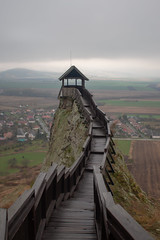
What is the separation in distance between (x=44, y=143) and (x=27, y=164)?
23391 millimetres

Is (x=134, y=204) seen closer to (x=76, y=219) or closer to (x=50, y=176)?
(x=76, y=219)

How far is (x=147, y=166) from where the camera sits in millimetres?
45094

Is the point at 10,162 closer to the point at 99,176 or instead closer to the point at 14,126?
the point at 14,126

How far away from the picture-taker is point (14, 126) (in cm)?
11750

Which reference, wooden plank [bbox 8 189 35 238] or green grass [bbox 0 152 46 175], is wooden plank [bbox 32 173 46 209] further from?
green grass [bbox 0 152 46 175]

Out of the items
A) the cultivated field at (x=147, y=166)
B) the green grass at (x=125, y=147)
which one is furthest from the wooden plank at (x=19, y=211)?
the green grass at (x=125, y=147)

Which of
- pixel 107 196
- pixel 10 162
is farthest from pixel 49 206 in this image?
pixel 10 162

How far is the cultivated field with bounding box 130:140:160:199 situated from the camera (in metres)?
34.7

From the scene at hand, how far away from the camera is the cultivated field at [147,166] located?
34688 millimetres

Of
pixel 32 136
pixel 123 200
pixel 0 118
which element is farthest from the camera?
pixel 0 118

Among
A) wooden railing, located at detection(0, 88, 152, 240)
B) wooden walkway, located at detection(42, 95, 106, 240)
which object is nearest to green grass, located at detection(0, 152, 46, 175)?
wooden walkway, located at detection(42, 95, 106, 240)

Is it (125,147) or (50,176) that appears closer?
(50,176)

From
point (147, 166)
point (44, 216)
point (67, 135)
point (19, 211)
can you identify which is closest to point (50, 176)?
point (44, 216)

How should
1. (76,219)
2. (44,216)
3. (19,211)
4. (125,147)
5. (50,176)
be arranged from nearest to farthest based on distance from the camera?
1. (19,211)
2. (44,216)
3. (50,176)
4. (76,219)
5. (125,147)
